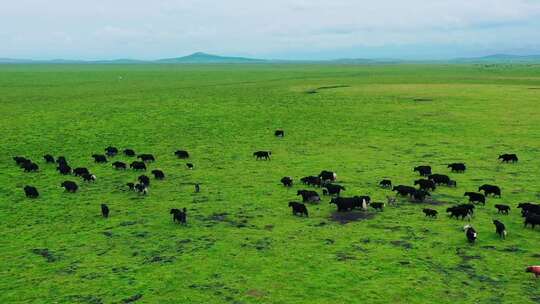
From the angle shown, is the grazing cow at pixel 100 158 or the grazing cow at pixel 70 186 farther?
the grazing cow at pixel 100 158

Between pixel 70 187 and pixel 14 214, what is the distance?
344 centimetres

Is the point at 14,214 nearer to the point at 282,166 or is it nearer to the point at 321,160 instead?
the point at 282,166

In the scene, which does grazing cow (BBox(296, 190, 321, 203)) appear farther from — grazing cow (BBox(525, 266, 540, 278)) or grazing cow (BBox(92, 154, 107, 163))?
grazing cow (BBox(92, 154, 107, 163))

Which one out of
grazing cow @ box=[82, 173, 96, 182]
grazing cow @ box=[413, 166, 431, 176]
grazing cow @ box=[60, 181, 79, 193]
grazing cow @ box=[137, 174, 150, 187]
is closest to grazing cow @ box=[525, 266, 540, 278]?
grazing cow @ box=[413, 166, 431, 176]

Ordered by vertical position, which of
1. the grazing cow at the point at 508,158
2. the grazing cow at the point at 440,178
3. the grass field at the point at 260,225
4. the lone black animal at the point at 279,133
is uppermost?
the lone black animal at the point at 279,133

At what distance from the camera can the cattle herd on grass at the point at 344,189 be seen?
730 inches

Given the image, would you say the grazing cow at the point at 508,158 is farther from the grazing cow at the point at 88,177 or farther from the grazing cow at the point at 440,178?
the grazing cow at the point at 88,177

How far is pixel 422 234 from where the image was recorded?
1716 cm

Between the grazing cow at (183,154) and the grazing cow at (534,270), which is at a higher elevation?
the grazing cow at (183,154)

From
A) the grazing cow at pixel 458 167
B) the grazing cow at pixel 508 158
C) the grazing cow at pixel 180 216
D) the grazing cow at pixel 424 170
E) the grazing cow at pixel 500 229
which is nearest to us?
the grazing cow at pixel 500 229

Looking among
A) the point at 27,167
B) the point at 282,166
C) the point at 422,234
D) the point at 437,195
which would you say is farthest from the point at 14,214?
the point at 437,195

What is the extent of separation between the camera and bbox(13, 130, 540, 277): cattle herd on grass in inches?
730

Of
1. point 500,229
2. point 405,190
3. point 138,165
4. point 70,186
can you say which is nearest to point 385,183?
point 405,190

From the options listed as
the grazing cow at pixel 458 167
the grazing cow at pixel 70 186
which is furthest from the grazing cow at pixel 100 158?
the grazing cow at pixel 458 167
